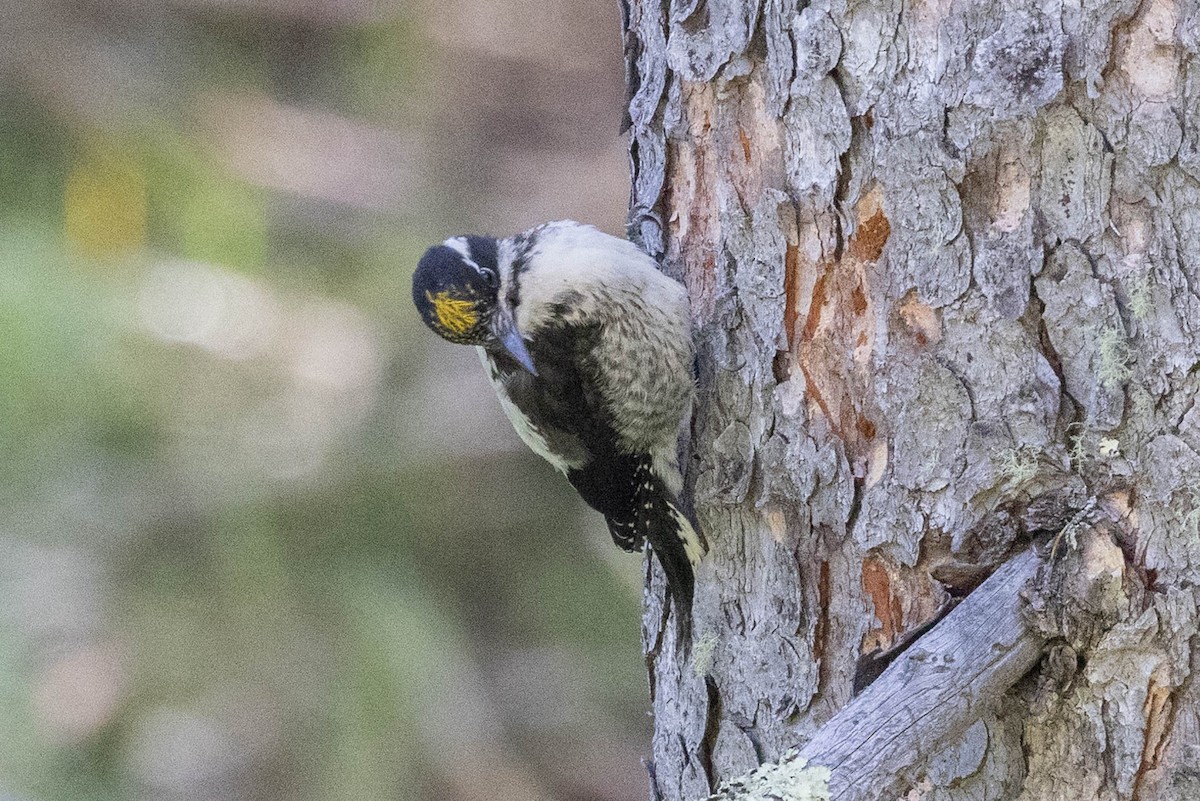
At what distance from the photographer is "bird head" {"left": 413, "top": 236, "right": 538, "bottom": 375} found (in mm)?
2566

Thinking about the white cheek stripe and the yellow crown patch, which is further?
the white cheek stripe

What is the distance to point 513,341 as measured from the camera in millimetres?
2592

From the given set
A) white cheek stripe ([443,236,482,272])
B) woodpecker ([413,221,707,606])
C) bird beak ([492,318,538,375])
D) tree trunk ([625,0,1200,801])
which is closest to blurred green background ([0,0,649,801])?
white cheek stripe ([443,236,482,272])

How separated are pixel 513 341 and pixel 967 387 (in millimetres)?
1126

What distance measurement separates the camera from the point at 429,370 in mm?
4199

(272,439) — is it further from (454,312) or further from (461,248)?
(454,312)

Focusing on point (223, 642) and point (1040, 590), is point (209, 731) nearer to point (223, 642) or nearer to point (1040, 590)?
point (223, 642)

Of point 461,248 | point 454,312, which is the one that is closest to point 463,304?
point 454,312

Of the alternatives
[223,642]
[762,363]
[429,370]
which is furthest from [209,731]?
[762,363]

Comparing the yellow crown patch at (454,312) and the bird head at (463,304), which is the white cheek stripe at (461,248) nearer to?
the bird head at (463,304)

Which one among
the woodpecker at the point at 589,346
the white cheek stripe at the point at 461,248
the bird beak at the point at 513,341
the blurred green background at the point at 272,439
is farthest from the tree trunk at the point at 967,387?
the blurred green background at the point at 272,439

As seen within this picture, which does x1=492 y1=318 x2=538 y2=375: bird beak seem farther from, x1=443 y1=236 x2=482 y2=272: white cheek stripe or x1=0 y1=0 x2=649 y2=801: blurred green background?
x1=0 y1=0 x2=649 y2=801: blurred green background

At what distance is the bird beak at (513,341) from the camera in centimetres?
256

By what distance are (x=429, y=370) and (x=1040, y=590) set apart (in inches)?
114
